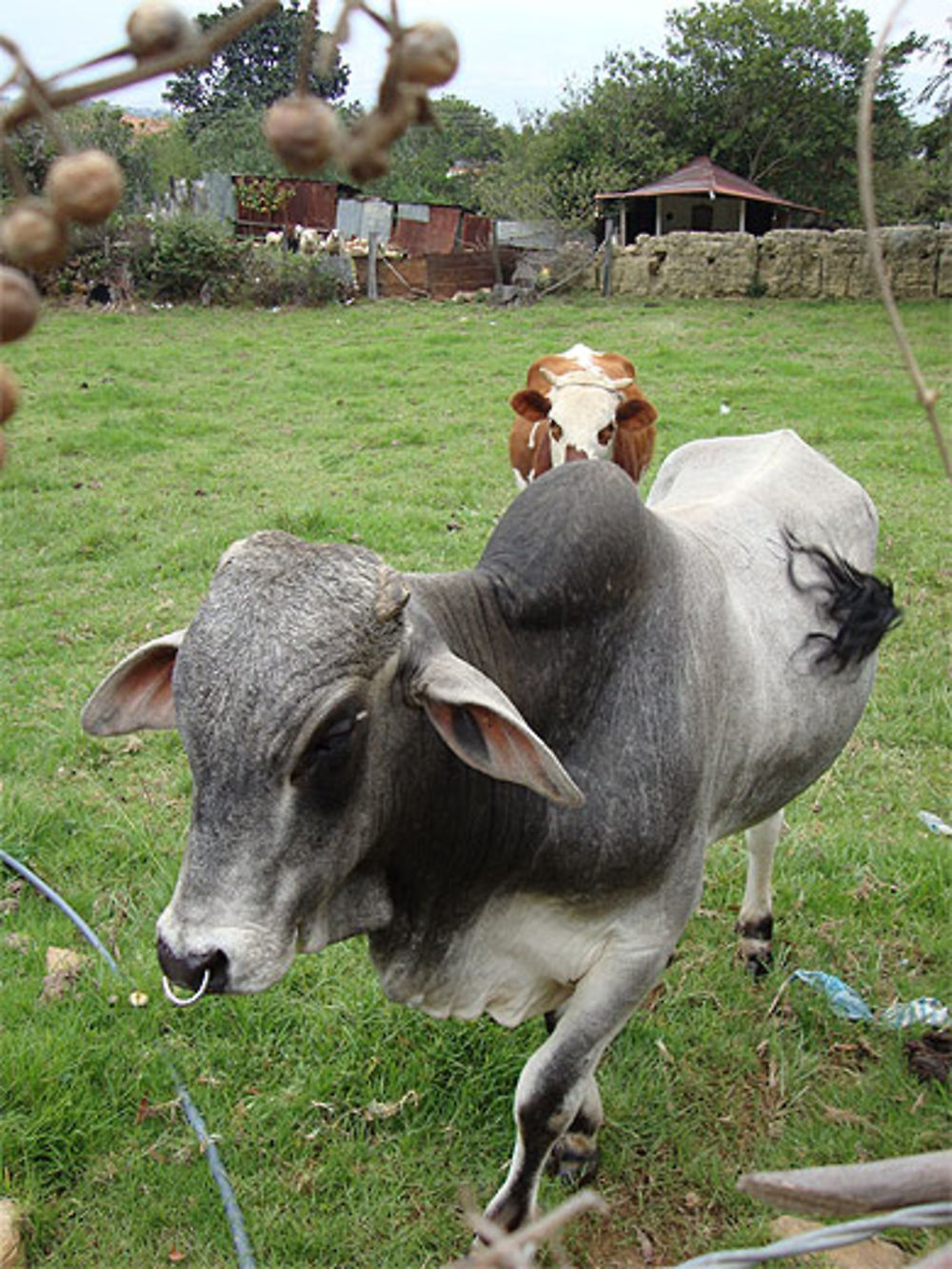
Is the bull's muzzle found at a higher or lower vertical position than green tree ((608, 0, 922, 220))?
lower

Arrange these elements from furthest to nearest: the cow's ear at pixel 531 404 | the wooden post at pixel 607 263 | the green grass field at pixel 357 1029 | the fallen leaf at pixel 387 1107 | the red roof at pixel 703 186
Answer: the red roof at pixel 703 186
the wooden post at pixel 607 263
the cow's ear at pixel 531 404
the fallen leaf at pixel 387 1107
the green grass field at pixel 357 1029

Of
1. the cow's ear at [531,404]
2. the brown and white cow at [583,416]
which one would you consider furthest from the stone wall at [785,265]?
the cow's ear at [531,404]

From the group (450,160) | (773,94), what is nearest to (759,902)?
(773,94)

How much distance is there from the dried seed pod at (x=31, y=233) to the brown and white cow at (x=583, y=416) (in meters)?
5.39

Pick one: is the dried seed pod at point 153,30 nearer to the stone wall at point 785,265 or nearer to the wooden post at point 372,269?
the stone wall at point 785,265

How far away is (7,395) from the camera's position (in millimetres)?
504

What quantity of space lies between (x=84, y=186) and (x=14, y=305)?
60 millimetres

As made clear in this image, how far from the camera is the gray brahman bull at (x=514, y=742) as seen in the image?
1.91 meters

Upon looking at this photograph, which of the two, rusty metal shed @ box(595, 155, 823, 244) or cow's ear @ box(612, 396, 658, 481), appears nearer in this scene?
cow's ear @ box(612, 396, 658, 481)

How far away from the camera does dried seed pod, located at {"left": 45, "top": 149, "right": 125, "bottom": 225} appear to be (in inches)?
19.0

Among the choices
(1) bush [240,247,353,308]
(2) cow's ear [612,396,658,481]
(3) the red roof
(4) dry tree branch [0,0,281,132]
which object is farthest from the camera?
(3) the red roof

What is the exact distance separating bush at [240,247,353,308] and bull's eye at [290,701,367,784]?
18.6 m

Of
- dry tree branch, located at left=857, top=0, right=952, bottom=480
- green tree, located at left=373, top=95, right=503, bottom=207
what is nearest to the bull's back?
dry tree branch, located at left=857, top=0, right=952, bottom=480

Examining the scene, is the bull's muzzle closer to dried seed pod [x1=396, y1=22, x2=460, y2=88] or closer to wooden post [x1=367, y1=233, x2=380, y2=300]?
dried seed pod [x1=396, y1=22, x2=460, y2=88]
